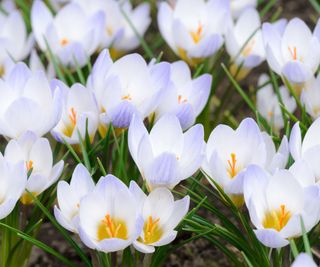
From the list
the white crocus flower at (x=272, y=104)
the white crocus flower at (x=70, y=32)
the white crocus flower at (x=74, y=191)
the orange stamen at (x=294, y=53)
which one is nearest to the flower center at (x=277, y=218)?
the white crocus flower at (x=74, y=191)

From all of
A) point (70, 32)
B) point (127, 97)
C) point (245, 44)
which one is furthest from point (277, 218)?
point (70, 32)

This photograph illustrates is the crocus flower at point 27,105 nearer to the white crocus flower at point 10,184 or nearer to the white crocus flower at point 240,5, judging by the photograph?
the white crocus flower at point 10,184

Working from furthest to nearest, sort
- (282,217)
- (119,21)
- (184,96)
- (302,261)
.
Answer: (119,21) → (184,96) → (282,217) → (302,261)

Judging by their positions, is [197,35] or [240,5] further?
[240,5]

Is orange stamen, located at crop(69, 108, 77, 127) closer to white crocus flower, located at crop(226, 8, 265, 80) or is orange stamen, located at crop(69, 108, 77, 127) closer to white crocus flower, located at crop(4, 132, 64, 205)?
white crocus flower, located at crop(4, 132, 64, 205)

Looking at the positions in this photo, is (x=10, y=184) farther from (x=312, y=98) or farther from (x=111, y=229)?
(x=312, y=98)

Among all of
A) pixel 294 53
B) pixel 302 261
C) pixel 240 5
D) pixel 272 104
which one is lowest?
pixel 272 104

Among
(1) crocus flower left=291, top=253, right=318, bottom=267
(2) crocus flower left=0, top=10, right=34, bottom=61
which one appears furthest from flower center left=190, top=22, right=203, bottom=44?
(1) crocus flower left=291, top=253, right=318, bottom=267
